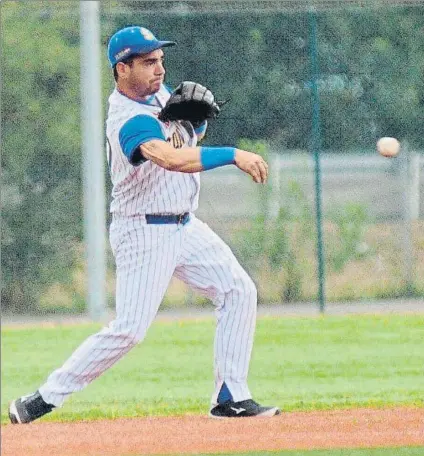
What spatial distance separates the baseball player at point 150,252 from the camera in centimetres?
609

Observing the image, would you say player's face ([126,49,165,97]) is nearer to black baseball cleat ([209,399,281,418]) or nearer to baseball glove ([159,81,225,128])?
baseball glove ([159,81,225,128])

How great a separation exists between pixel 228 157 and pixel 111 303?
21.4ft

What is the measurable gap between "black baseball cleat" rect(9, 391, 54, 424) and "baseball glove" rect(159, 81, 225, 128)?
1374 millimetres

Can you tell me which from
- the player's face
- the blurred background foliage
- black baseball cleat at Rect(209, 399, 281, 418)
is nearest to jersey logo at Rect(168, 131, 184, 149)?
the player's face

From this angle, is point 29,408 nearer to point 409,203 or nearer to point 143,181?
point 143,181

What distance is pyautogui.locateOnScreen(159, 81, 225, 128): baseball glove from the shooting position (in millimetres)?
6137

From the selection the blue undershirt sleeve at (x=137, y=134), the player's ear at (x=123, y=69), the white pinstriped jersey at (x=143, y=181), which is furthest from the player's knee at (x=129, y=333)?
the player's ear at (x=123, y=69)

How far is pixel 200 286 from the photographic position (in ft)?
20.6

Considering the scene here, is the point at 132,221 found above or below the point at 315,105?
below

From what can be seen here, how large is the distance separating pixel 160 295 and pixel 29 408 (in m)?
0.77

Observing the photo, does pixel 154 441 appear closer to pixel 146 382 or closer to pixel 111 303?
pixel 146 382

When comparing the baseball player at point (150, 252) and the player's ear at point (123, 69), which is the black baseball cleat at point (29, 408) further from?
the player's ear at point (123, 69)

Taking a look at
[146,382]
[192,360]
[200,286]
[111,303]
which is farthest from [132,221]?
[111,303]

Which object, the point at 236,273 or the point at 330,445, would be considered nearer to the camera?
the point at 330,445
